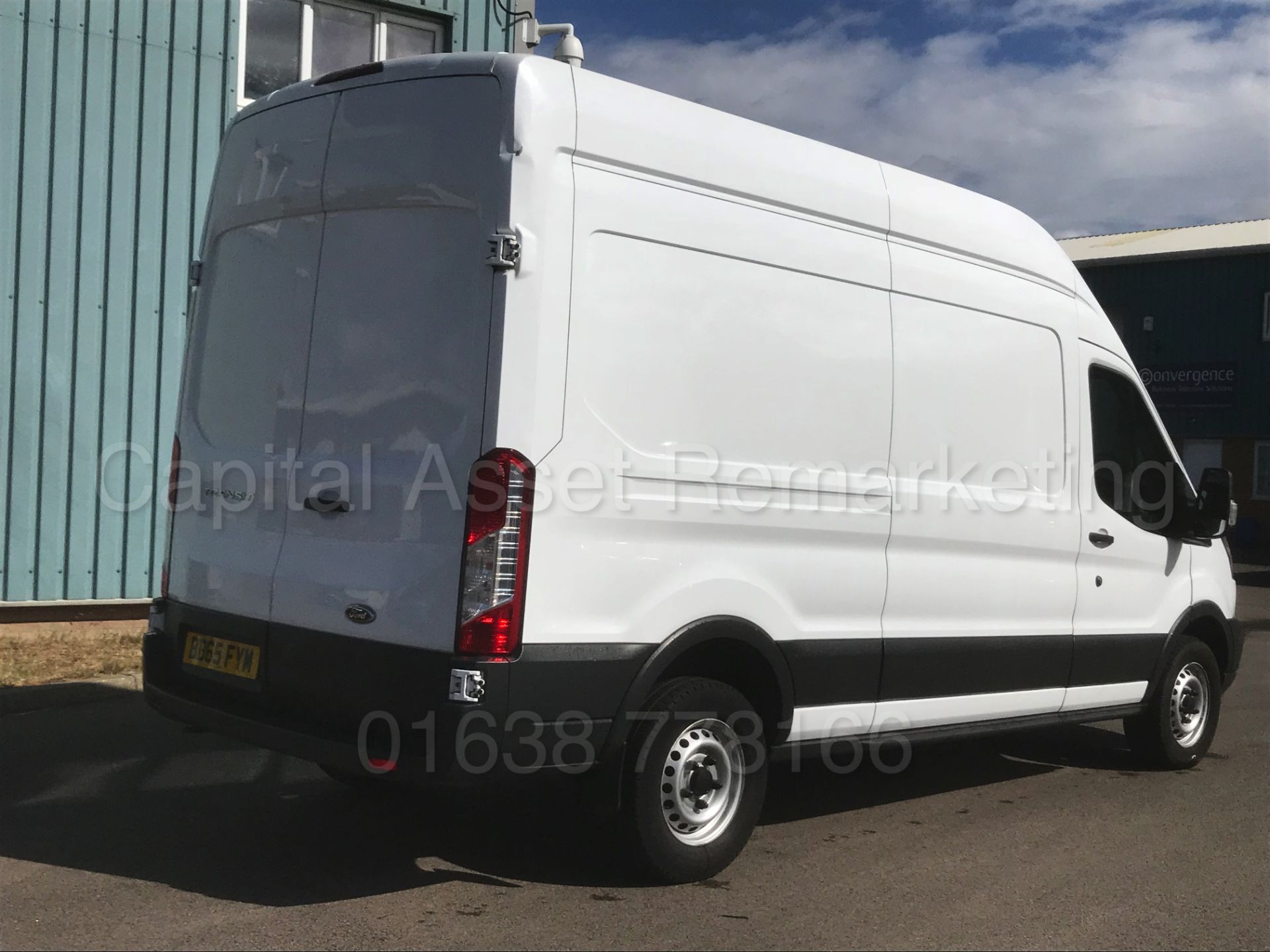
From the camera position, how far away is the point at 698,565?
4.69 m

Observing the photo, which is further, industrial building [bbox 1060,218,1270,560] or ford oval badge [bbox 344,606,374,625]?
industrial building [bbox 1060,218,1270,560]

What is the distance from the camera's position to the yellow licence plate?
4730 mm

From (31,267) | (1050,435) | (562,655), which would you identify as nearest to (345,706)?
(562,655)

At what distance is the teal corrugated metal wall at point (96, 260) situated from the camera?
8.88 m

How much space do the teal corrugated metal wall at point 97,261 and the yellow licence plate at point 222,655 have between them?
4.57 metres

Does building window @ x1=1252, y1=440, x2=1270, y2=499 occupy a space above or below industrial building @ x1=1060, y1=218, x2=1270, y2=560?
below

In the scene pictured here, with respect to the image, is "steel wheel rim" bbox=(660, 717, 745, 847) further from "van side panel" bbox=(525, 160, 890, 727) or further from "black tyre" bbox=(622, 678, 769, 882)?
"van side panel" bbox=(525, 160, 890, 727)

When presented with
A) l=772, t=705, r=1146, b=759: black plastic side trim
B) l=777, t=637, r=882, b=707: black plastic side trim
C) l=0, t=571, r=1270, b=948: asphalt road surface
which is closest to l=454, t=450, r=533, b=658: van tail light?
l=0, t=571, r=1270, b=948: asphalt road surface

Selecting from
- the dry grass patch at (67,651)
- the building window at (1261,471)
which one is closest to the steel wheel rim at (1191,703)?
the dry grass patch at (67,651)

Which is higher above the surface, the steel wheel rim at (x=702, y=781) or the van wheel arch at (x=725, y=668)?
the van wheel arch at (x=725, y=668)

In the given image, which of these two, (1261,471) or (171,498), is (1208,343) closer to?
(1261,471)

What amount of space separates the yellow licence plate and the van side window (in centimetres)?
396

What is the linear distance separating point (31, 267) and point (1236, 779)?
308 inches

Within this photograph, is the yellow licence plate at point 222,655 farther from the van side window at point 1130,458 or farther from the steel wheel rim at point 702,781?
the van side window at point 1130,458
